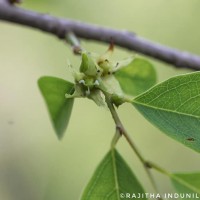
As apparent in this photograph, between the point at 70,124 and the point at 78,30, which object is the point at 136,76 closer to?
the point at 78,30

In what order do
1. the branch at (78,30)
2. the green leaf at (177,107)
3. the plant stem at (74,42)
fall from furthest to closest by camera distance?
1. the branch at (78,30)
2. the plant stem at (74,42)
3. the green leaf at (177,107)

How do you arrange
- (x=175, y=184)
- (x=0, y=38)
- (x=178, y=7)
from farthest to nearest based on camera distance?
(x=178, y=7) < (x=0, y=38) < (x=175, y=184)

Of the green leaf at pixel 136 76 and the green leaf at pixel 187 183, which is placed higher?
the green leaf at pixel 136 76

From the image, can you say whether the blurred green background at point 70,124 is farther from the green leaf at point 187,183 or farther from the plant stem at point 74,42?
the green leaf at point 187,183

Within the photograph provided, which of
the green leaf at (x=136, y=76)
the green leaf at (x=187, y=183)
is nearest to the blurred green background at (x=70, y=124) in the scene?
the green leaf at (x=136, y=76)

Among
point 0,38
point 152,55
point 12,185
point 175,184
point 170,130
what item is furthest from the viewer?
point 0,38

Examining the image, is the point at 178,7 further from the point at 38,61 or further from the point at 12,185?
the point at 12,185

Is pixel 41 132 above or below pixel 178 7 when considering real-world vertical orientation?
below

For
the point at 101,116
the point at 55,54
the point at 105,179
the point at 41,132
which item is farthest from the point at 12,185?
the point at 105,179

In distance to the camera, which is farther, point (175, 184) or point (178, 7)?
point (178, 7)
